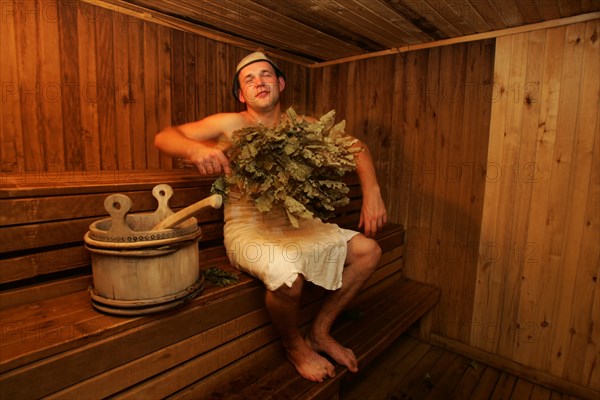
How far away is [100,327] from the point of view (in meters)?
1.32

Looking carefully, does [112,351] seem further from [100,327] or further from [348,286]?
[348,286]

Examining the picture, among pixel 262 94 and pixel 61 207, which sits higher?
pixel 262 94

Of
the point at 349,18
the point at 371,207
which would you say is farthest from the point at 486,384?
the point at 349,18

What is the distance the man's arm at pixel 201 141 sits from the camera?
1.63 meters

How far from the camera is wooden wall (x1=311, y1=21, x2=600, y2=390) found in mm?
2420

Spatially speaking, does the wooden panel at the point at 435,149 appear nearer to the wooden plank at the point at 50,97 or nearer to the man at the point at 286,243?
the man at the point at 286,243

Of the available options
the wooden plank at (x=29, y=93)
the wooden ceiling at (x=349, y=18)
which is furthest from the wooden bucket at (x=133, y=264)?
the wooden ceiling at (x=349, y=18)

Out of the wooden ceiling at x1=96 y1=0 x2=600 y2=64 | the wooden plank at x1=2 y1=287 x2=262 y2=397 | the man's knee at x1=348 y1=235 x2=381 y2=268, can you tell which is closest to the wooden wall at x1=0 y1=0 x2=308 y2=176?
the wooden ceiling at x1=96 y1=0 x2=600 y2=64

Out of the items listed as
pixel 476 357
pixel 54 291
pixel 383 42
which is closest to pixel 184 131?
pixel 54 291

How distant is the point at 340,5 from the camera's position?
2.30 meters

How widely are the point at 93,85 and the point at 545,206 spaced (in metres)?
3.15

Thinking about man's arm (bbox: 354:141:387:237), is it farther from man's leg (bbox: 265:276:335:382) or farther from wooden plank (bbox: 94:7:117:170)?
wooden plank (bbox: 94:7:117:170)

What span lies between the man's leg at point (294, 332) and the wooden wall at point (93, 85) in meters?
1.62

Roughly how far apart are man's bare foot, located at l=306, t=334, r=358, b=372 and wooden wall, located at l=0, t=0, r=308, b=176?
1.78 meters
